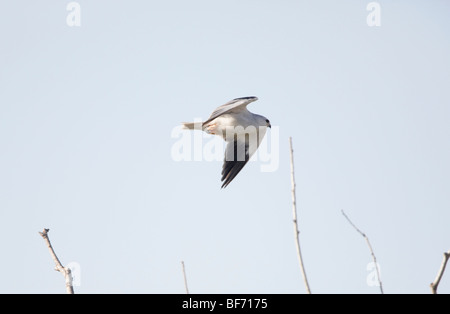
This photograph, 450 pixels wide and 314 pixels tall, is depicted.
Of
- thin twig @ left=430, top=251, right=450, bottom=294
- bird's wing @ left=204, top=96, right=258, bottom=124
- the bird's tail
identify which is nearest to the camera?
thin twig @ left=430, top=251, right=450, bottom=294

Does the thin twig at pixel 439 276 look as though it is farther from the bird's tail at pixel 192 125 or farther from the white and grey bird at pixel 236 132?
the bird's tail at pixel 192 125

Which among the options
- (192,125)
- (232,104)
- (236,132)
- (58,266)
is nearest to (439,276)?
(58,266)

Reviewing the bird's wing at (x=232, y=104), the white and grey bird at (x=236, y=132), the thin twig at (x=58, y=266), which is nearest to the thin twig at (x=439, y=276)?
the thin twig at (x=58, y=266)

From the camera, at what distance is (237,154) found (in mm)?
9164

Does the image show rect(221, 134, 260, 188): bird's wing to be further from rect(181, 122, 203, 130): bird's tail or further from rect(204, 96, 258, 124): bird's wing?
rect(204, 96, 258, 124): bird's wing

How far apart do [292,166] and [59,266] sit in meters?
1.37

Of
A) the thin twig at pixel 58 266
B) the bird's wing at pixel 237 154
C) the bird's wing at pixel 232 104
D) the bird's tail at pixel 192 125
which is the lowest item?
the thin twig at pixel 58 266

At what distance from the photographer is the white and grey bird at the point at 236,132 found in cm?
885

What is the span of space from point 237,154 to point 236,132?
1.19 feet

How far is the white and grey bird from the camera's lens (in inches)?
348

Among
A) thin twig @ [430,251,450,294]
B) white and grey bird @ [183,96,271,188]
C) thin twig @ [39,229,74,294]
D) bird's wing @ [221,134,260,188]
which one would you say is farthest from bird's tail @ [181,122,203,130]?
thin twig @ [430,251,450,294]
